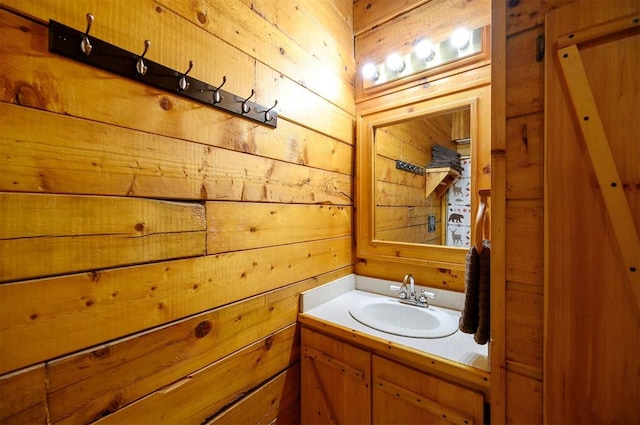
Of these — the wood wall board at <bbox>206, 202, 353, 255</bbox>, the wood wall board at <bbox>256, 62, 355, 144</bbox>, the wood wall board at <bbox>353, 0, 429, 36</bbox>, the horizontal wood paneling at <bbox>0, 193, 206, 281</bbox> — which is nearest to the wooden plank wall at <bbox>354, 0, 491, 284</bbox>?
the wood wall board at <bbox>353, 0, 429, 36</bbox>

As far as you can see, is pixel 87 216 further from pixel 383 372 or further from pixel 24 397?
pixel 383 372

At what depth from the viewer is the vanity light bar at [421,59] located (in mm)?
1333

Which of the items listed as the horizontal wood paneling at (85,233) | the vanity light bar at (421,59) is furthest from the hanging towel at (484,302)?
the vanity light bar at (421,59)

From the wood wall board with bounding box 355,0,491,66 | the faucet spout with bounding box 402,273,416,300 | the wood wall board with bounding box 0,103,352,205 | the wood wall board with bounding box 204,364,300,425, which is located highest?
the wood wall board with bounding box 355,0,491,66

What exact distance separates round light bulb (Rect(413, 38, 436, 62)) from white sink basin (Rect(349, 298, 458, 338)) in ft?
4.62

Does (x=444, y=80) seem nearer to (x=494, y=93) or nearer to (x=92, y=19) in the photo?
(x=494, y=93)

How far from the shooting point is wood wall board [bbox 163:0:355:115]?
0.94 m

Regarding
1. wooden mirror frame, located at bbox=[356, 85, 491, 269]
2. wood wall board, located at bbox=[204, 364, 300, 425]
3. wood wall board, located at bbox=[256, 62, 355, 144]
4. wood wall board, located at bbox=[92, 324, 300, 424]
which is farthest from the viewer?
wooden mirror frame, located at bbox=[356, 85, 491, 269]

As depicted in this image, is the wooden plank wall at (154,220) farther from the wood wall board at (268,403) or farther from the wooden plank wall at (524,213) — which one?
the wooden plank wall at (524,213)

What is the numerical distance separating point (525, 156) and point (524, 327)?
1.67ft

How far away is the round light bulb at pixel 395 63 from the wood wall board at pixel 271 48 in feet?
0.89

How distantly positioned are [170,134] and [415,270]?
55.6 inches

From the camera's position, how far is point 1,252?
58 cm

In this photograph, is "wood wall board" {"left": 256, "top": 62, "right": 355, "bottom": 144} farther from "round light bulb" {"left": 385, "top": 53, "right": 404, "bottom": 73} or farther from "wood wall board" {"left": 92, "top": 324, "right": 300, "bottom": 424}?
"wood wall board" {"left": 92, "top": 324, "right": 300, "bottom": 424}
